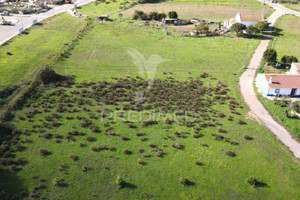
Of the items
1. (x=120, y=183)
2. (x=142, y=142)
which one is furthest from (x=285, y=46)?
(x=120, y=183)

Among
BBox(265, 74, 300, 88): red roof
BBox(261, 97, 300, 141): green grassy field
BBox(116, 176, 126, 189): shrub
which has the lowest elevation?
BBox(116, 176, 126, 189): shrub

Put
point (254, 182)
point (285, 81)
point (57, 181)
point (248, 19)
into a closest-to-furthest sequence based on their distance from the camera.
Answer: point (57, 181) → point (254, 182) → point (285, 81) → point (248, 19)


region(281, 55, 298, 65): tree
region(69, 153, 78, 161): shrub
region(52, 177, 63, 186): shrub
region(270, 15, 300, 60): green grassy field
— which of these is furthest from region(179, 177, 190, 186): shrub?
region(270, 15, 300, 60): green grassy field

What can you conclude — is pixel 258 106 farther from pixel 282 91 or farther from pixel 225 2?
pixel 225 2

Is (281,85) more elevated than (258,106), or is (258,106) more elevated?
(281,85)

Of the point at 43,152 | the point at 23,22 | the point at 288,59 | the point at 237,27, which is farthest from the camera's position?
the point at 23,22

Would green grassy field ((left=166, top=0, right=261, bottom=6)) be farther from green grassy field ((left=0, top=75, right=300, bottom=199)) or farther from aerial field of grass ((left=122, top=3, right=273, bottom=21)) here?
green grassy field ((left=0, top=75, right=300, bottom=199))

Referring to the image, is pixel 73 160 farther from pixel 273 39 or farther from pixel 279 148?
pixel 273 39
